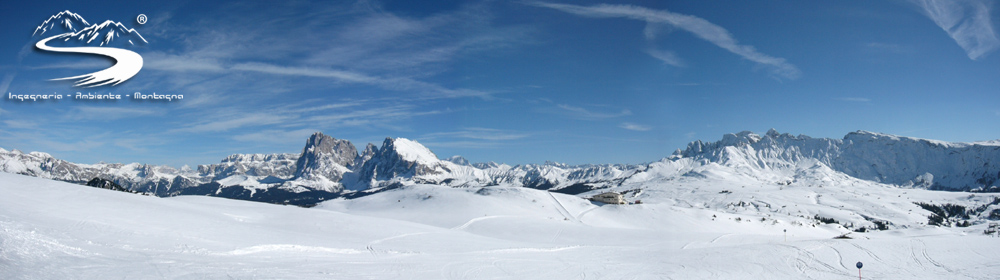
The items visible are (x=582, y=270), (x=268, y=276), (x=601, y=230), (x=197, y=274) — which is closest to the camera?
(x=197, y=274)

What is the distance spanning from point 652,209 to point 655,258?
145ft

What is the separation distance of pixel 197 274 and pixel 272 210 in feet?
82.7

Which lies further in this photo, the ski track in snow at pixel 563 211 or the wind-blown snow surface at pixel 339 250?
the ski track in snow at pixel 563 211

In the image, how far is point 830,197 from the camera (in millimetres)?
143125

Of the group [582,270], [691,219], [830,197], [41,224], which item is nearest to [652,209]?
[691,219]

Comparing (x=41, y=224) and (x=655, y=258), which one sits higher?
(x=41, y=224)

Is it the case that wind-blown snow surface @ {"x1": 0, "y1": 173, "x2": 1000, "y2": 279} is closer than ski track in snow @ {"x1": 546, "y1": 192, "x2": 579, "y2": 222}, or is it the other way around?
wind-blown snow surface @ {"x1": 0, "y1": 173, "x2": 1000, "y2": 279}

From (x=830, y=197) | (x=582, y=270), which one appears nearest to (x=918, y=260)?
(x=582, y=270)

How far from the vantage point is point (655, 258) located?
2995cm

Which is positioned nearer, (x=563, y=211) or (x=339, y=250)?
(x=339, y=250)

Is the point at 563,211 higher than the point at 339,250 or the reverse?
the reverse

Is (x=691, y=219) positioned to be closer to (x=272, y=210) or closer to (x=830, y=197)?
(x=272, y=210)

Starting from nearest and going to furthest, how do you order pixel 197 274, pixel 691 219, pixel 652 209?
pixel 197 274, pixel 691 219, pixel 652 209

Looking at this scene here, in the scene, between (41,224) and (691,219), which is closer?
(41,224)
